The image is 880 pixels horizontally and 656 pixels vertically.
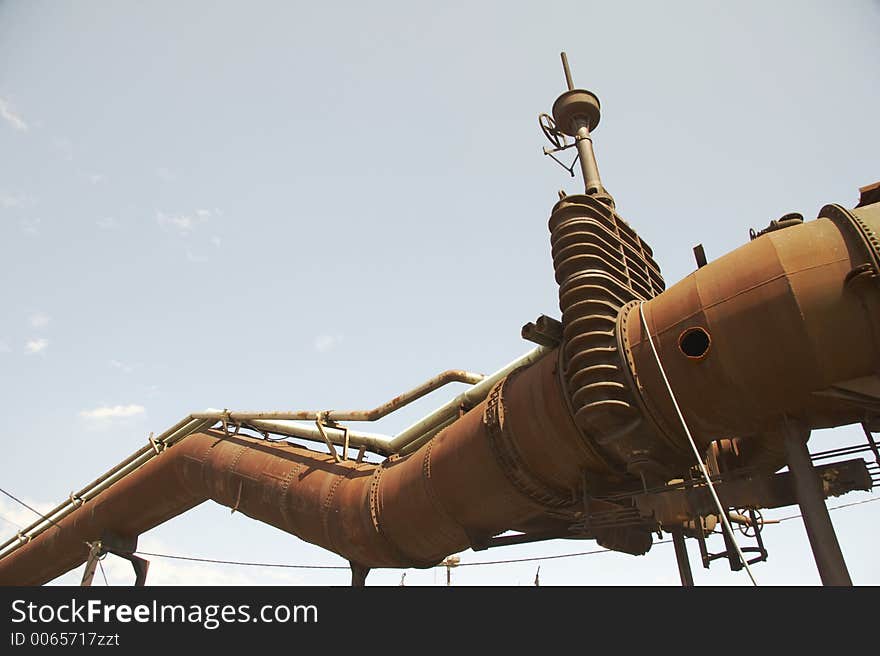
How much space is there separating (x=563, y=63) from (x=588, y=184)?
374cm

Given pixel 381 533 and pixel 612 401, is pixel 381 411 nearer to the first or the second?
pixel 381 533

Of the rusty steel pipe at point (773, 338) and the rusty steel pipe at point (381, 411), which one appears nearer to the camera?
the rusty steel pipe at point (773, 338)

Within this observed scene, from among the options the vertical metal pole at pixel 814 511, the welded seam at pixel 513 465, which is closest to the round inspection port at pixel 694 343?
the vertical metal pole at pixel 814 511

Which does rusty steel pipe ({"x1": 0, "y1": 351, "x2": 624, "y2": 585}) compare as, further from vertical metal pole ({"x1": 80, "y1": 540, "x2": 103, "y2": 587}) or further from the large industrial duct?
vertical metal pole ({"x1": 80, "y1": 540, "x2": 103, "y2": 587})

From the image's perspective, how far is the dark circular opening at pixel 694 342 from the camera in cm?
786

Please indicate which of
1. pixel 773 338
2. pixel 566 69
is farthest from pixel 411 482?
pixel 566 69

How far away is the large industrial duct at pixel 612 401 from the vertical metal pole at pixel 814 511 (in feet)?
0.36

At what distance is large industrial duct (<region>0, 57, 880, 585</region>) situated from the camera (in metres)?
7.13

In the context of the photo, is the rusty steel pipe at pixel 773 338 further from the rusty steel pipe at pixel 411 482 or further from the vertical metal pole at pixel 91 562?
the vertical metal pole at pixel 91 562

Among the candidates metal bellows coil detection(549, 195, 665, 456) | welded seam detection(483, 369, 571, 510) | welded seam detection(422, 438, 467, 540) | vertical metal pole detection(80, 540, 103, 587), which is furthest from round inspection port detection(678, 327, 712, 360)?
vertical metal pole detection(80, 540, 103, 587)

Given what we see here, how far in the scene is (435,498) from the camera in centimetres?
1091

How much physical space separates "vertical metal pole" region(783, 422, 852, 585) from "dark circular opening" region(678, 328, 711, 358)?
1373 millimetres
